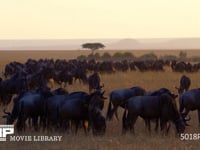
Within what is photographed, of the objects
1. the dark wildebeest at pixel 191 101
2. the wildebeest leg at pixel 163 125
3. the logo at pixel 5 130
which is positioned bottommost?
the logo at pixel 5 130

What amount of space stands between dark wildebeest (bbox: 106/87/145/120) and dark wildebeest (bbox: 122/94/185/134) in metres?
2.20

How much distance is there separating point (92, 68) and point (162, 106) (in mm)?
27075

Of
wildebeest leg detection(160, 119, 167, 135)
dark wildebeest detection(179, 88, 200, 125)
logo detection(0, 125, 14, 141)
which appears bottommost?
logo detection(0, 125, 14, 141)

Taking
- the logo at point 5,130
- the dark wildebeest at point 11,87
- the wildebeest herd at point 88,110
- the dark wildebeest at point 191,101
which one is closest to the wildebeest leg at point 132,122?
the wildebeest herd at point 88,110

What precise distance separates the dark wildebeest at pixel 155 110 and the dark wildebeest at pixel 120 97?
7.20 ft

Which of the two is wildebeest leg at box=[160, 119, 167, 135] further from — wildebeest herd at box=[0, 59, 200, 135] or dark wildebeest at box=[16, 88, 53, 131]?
dark wildebeest at box=[16, 88, 53, 131]

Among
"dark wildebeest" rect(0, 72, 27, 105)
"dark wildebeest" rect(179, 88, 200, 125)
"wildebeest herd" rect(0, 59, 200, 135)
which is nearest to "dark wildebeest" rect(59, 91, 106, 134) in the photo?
"wildebeest herd" rect(0, 59, 200, 135)

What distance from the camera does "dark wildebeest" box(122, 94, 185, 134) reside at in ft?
42.4

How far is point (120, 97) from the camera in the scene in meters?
16.0

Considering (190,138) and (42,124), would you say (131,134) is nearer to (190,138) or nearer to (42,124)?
(190,138)

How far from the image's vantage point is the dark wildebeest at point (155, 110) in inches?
509

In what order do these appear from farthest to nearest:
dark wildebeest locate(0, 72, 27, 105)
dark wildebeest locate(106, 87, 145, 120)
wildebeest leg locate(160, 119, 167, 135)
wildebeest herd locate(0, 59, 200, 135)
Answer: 1. dark wildebeest locate(0, 72, 27, 105)
2. dark wildebeest locate(106, 87, 145, 120)
3. wildebeest leg locate(160, 119, 167, 135)
4. wildebeest herd locate(0, 59, 200, 135)

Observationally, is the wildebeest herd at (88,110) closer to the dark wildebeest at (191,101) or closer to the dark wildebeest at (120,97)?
the dark wildebeest at (191,101)

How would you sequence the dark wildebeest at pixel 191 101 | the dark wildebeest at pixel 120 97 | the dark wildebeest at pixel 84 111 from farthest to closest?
the dark wildebeest at pixel 120 97
the dark wildebeest at pixel 191 101
the dark wildebeest at pixel 84 111
